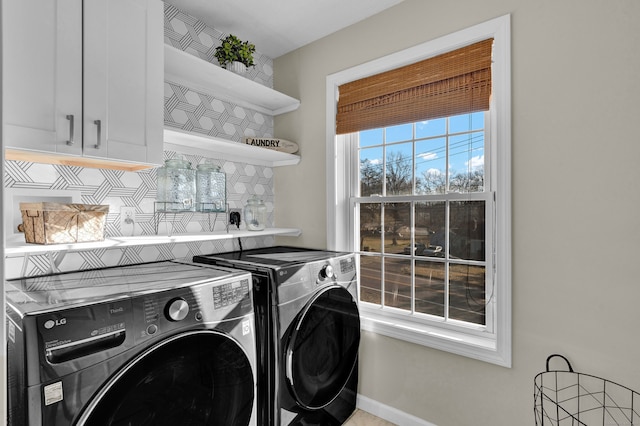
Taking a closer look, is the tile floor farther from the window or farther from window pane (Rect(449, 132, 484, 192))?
window pane (Rect(449, 132, 484, 192))

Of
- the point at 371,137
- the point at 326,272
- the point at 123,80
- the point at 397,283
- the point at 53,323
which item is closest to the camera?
the point at 53,323

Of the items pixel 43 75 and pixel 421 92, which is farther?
pixel 421 92

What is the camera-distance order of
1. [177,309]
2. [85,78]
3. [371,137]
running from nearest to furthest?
[177,309] → [85,78] → [371,137]

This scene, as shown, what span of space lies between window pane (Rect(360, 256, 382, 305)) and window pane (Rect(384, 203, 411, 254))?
0.13 m

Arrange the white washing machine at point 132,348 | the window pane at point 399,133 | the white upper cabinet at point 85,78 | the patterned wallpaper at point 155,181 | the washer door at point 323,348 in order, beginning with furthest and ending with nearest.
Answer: the window pane at point 399,133 < the washer door at point 323,348 < the patterned wallpaper at point 155,181 < the white upper cabinet at point 85,78 < the white washing machine at point 132,348

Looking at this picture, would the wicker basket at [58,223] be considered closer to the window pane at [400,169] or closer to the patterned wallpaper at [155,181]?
the patterned wallpaper at [155,181]

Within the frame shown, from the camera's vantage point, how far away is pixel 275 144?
2396 millimetres

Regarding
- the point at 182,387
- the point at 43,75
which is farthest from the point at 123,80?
the point at 182,387

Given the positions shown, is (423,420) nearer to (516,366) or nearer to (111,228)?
(516,366)

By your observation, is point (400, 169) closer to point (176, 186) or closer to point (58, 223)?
point (176, 186)

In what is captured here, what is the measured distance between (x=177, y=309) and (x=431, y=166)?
157 cm

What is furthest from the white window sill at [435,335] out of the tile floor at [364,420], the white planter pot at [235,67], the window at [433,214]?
the white planter pot at [235,67]

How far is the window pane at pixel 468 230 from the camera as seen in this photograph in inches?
72.5

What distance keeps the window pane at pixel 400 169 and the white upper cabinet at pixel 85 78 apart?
53.3 inches
